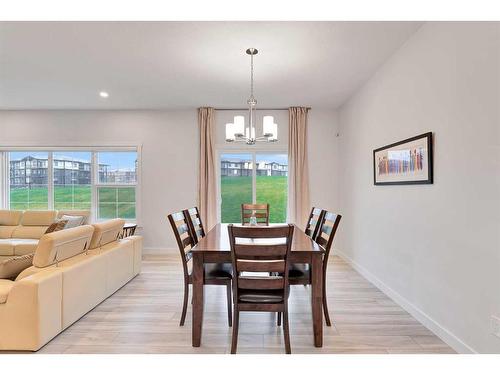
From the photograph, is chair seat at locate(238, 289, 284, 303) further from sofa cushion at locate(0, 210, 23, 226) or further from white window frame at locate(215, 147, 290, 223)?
sofa cushion at locate(0, 210, 23, 226)

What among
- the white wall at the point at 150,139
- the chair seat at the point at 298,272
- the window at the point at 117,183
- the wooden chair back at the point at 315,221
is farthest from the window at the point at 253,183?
the chair seat at the point at 298,272

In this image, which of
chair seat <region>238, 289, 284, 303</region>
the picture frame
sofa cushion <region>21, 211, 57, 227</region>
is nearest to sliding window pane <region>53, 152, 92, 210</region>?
sofa cushion <region>21, 211, 57, 227</region>

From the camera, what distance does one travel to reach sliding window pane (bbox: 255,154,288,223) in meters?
5.33

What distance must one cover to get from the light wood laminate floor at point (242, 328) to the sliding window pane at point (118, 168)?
2.65 metres

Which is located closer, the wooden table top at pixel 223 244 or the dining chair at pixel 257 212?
the wooden table top at pixel 223 244

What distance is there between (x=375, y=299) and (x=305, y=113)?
Answer: 10.9 feet

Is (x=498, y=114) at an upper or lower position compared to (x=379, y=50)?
lower

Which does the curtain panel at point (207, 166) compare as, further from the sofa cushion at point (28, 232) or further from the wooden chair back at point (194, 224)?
the sofa cushion at point (28, 232)

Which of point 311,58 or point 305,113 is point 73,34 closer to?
point 311,58

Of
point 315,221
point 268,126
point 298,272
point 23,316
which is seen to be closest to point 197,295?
point 298,272

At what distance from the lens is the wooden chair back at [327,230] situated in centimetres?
246

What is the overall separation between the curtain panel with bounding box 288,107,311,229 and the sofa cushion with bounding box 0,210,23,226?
4600mm

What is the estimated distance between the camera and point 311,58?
3186mm

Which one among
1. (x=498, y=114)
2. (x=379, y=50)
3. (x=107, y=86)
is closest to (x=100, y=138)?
(x=107, y=86)
